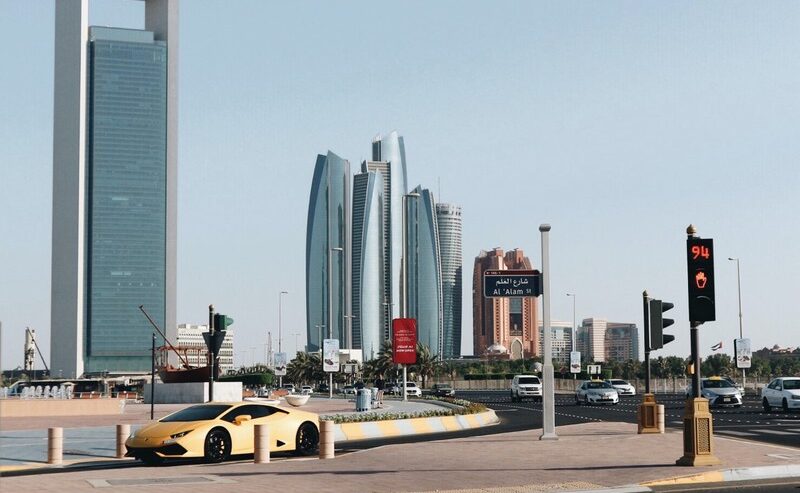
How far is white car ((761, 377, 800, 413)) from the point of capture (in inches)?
1820

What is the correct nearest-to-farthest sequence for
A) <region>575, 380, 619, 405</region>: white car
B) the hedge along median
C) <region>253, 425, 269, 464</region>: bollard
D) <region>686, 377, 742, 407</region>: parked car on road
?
<region>253, 425, 269, 464</region>: bollard → the hedge along median → <region>686, 377, 742, 407</region>: parked car on road → <region>575, 380, 619, 405</region>: white car

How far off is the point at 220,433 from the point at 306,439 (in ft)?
7.89

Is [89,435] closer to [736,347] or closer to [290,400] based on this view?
[290,400]

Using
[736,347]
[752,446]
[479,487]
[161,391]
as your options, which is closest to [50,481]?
[479,487]

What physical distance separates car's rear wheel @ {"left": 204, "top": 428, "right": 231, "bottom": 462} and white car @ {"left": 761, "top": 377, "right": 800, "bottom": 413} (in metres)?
31.4

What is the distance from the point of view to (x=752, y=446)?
24391 millimetres

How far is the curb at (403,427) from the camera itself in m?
31.8

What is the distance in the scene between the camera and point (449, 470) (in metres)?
19.7

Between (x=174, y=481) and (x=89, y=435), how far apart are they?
56.1 feet

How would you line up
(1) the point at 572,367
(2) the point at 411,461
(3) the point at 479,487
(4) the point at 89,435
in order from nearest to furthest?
(3) the point at 479,487 < (2) the point at 411,461 < (4) the point at 89,435 < (1) the point at 572,367

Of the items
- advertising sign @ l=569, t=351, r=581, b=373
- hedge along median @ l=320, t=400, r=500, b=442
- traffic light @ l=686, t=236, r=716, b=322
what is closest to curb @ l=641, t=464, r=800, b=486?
traffic light @ l=686, t=236, r=716, b=322

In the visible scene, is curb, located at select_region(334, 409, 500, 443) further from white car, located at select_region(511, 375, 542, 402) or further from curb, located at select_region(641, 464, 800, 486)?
white car, located at select_region(511, 375, 542, 402)

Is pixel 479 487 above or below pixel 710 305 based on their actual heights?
below

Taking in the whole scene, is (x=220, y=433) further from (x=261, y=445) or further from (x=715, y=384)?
(x=715, y=384)
